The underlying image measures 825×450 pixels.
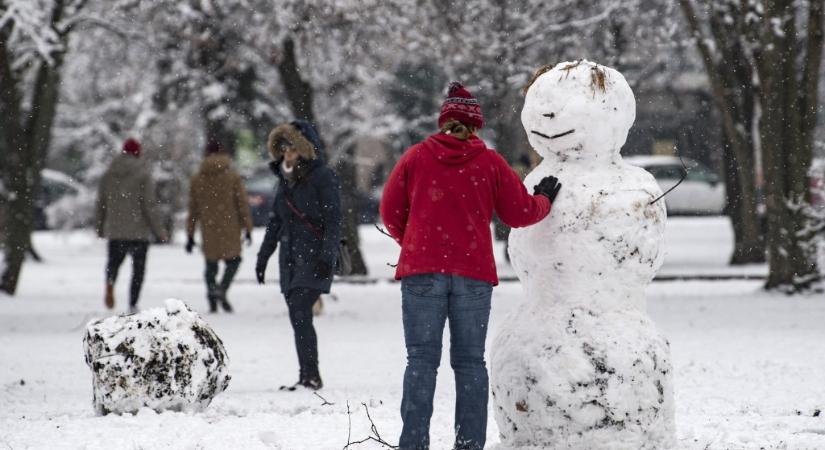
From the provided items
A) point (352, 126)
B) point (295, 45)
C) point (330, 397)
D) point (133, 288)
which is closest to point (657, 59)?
point (295, 45)

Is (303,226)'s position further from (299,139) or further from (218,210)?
(218,210)

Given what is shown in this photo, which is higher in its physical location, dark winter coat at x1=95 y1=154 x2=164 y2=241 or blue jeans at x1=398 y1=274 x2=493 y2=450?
blue jeans at x1=398 y1=274 x2=493 y2=450

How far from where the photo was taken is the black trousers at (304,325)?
311 inches

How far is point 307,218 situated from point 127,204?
496 centimetres

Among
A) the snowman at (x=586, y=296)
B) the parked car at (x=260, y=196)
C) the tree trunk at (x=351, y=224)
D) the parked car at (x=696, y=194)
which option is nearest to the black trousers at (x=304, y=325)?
the snowman at (x=586, y=296)

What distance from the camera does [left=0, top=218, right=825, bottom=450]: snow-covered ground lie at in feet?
20.6

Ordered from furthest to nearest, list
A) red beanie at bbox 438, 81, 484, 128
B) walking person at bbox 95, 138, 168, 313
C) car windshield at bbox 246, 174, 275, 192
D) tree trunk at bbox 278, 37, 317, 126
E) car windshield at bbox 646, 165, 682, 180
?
car windshield at bbox 246, 174, 275, 192 → car windshield at bbox 646, 165, 682, 180 → tree trunk at bbox 278, 37, 317, 126 → walking person at bbox 95, 138, 168, 313 → red beanie at bbox 438, 81, 484, 128

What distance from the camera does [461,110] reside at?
541 centimetres

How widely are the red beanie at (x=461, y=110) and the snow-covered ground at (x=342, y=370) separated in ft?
5.52

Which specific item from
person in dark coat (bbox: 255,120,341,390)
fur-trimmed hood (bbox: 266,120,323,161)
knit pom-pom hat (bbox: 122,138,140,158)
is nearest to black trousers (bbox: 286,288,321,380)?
person in dark coat (bbox: 255,120,341,390)

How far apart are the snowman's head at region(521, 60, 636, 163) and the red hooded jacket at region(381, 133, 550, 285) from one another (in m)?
0.49

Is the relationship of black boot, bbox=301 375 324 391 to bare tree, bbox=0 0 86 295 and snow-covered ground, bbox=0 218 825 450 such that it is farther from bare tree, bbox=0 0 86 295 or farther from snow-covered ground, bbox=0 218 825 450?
bare tree, bbox=0 0 86 295

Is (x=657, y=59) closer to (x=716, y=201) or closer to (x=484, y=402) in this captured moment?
(x=716, y=201)

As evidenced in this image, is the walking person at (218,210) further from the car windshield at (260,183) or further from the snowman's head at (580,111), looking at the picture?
the car windshield at (260,183)
